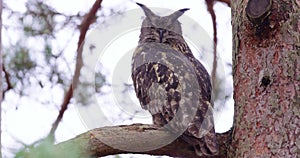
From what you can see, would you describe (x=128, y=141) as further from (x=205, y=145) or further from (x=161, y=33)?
(x=161, y=33)

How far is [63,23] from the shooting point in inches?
166

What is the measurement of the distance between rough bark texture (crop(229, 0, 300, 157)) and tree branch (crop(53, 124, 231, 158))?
19 cm

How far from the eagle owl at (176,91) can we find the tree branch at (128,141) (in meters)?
0.05

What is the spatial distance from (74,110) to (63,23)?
0.81 m

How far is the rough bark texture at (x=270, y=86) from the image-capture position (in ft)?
7.26

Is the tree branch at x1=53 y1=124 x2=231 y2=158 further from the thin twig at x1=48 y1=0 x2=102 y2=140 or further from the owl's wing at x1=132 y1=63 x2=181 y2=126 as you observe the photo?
the thin twig at x1=48 y1=0 x2=102 y2=140

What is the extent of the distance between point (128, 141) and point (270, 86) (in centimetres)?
59

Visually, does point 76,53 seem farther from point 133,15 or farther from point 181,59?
point 181,59

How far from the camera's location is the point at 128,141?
2.40 meters

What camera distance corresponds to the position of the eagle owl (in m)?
2.54

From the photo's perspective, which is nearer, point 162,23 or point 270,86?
point 270,86

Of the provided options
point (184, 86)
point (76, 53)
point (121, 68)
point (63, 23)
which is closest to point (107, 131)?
point (184, 86)

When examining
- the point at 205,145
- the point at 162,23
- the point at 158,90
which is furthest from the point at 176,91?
the point at 162,23

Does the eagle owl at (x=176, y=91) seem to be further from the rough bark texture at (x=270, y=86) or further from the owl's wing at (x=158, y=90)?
the rough bark texture at (x=270, y=86)
